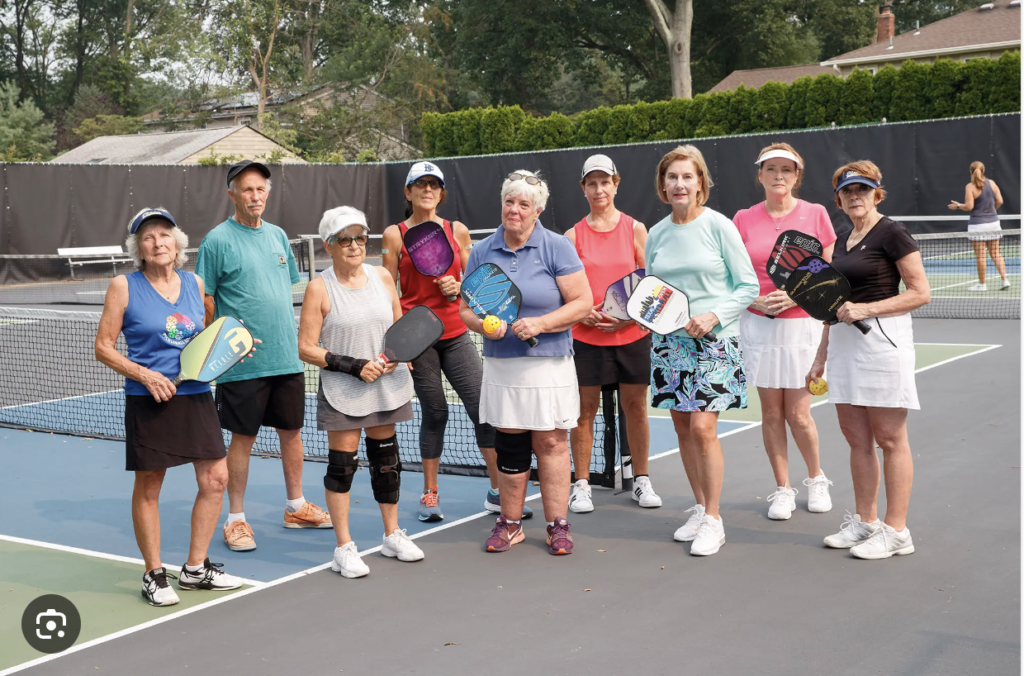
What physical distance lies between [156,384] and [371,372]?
2.95 ft

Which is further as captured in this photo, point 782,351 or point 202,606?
point 782,351

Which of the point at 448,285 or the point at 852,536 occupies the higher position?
the point at 448,285

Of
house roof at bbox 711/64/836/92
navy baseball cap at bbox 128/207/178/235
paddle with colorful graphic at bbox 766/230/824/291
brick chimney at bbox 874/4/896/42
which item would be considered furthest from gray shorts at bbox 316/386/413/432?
brick chimney at bbox 874/4/896/42

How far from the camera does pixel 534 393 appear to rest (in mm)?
4875

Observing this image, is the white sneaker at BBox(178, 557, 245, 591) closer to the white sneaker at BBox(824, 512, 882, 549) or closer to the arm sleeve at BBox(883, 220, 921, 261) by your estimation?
the white sneaker at BBox(824, 512, 882, 549)

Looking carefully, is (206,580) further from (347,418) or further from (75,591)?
(347,418)

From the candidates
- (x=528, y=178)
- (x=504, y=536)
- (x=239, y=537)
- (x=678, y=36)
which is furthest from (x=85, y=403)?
(x=678, y=36)

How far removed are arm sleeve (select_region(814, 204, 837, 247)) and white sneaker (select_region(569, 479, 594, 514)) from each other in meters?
1.77

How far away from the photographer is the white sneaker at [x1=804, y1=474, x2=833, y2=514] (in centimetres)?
550

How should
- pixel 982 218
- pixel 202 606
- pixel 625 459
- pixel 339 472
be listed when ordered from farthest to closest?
pixel 982 218 < pixel 625 459 < pixel 339 472 < pixel 202 606

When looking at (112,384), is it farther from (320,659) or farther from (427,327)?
(320,659)

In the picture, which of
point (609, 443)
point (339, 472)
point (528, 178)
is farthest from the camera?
point (609, 443)

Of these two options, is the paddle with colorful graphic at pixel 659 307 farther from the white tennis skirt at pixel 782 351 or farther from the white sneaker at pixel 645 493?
the white sneaker at pixel 645 493

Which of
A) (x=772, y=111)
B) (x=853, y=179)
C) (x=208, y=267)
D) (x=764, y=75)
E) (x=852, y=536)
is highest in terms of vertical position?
(x=764, y=75)
